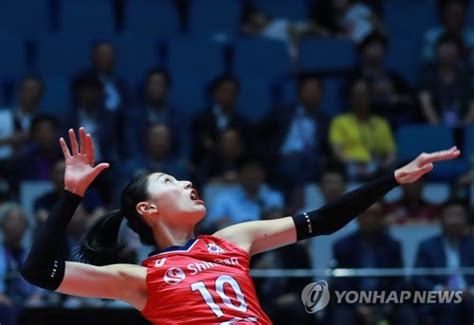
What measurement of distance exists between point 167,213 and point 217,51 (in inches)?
250

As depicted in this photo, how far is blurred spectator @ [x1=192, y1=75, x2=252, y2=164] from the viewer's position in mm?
10547

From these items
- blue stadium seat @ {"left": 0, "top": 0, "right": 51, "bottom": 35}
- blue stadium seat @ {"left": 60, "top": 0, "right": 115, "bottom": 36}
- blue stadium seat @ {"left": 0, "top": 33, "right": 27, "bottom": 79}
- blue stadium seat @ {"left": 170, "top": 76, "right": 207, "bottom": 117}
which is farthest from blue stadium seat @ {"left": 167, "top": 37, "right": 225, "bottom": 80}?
blue stadium seat @ {"left": 0, "top": 33, "right": 27, "bottom": 79}

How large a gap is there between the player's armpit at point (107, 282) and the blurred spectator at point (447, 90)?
20.6 feet

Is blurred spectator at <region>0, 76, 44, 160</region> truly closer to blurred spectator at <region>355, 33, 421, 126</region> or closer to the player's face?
blurred spectator at <region>355, 33, 421, 126</region>

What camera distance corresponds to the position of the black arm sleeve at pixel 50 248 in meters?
4.90

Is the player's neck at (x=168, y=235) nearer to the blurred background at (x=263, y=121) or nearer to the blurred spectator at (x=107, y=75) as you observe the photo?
the blurred background at (x=263, y=121)

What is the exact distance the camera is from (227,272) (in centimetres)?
539

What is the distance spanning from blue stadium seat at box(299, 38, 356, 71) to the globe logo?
171 inches

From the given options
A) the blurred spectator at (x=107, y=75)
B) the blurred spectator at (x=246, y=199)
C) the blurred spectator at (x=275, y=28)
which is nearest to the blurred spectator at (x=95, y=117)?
the blurred spectator at (x=107, y=75)

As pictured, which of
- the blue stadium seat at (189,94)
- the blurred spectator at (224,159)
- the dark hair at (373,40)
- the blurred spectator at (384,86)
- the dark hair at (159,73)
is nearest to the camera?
the blurred spectator at (224,159)

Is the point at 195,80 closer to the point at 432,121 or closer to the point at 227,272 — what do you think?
the point at 432,121

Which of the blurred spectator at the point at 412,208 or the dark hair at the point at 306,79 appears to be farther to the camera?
the dark hair at the point at 306,79

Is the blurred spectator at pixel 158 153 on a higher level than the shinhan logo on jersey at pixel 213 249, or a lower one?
lower

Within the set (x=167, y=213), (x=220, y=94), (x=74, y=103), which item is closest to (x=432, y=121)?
(x=220, y=94)
